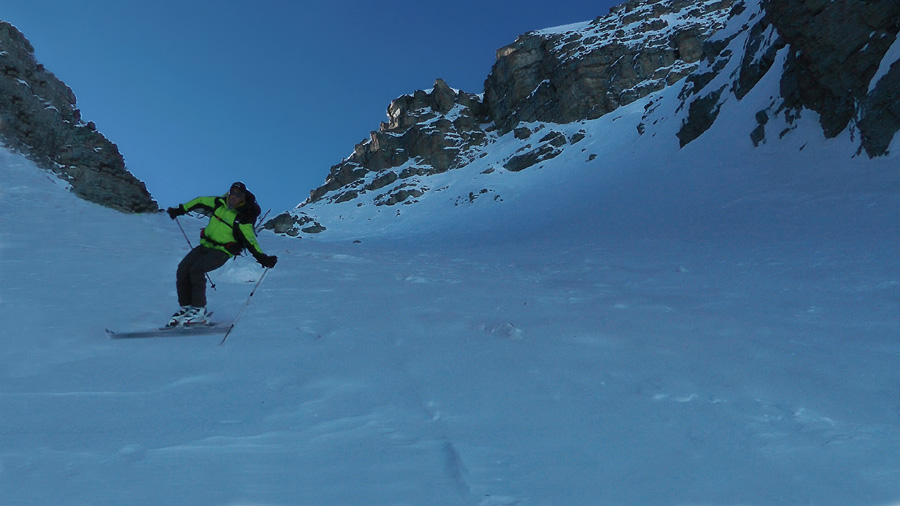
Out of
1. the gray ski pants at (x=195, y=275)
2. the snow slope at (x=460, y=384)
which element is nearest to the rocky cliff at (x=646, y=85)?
the snow slope at (x=460, y=384)

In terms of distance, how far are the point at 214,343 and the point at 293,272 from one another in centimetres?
505

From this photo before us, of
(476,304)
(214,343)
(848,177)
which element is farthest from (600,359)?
(848,177)

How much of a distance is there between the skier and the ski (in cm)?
46

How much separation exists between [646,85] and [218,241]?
68.3 metres

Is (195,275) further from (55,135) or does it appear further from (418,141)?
(418,141)

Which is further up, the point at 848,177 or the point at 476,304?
the point at 848,177

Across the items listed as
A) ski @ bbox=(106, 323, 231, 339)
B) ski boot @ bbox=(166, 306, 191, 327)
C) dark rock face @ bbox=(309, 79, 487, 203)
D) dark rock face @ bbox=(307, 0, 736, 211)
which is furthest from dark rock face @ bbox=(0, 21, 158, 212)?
dark rock face @ bbox=(309, 79, 487, 203)

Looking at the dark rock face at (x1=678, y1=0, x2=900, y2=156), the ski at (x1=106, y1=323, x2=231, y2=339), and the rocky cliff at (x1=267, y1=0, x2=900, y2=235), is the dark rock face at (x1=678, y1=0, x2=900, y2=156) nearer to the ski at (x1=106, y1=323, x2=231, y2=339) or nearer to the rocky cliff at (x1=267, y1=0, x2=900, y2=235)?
the rocky cliff at (x1=267, y1=0, x2=900, y2=235)

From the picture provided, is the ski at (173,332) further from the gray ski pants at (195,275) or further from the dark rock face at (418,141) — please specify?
the dark rock face at (418,141)

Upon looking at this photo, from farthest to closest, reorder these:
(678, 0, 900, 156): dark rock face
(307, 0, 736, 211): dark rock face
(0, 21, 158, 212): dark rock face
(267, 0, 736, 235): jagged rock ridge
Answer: (307, 0, 736, 211): dark rock face
(267, 0, 736, 235): jagged rock ridge
(0, 21, 158, 212): dark rock face
(678, 0, 900, 156): dark rock face

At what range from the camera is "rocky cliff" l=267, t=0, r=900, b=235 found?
15688 millimetres

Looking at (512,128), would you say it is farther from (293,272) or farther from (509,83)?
(293,272)

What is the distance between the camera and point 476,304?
21.9ft

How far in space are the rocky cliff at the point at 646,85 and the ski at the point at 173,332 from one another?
1683 centimetres
